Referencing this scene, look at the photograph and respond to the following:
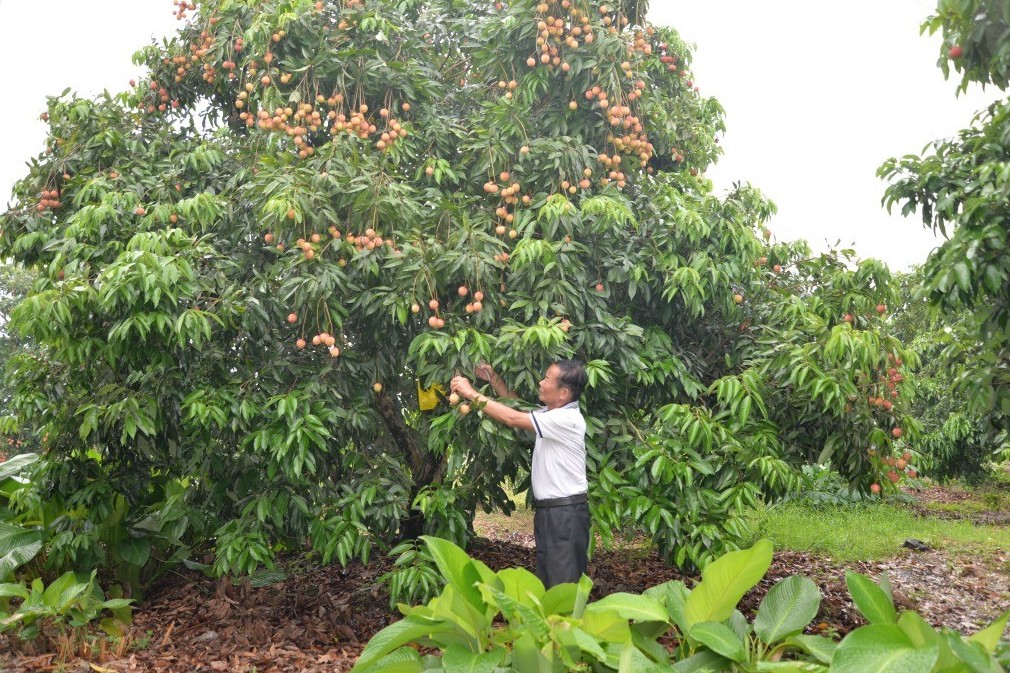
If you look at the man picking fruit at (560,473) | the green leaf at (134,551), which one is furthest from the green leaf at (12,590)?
the man picking fruit at (560,473)

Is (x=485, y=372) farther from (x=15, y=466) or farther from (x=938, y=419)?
(x=938, y=419)

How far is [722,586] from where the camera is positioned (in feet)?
8.20

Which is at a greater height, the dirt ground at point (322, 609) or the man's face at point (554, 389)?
the man's face at point (554, 389)

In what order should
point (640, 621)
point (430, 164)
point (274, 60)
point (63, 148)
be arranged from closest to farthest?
point (640, 621) → point (430, 164) → point (274, 60) → point (63, 148)

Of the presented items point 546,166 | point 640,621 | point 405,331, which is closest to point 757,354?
point 546,166

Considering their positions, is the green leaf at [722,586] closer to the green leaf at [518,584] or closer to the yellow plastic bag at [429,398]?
the green leaf at [518,584]

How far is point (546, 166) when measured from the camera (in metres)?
4.35

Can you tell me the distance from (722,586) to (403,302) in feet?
6.30

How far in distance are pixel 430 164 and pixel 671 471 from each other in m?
1.97

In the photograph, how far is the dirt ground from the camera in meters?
3.85

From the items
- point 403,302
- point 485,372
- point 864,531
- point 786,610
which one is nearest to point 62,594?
point 403,302

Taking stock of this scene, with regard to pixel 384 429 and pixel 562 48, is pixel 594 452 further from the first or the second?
pixel 562 48

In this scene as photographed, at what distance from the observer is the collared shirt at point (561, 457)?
143 inches

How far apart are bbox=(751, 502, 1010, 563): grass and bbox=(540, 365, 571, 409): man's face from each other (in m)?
3.29
